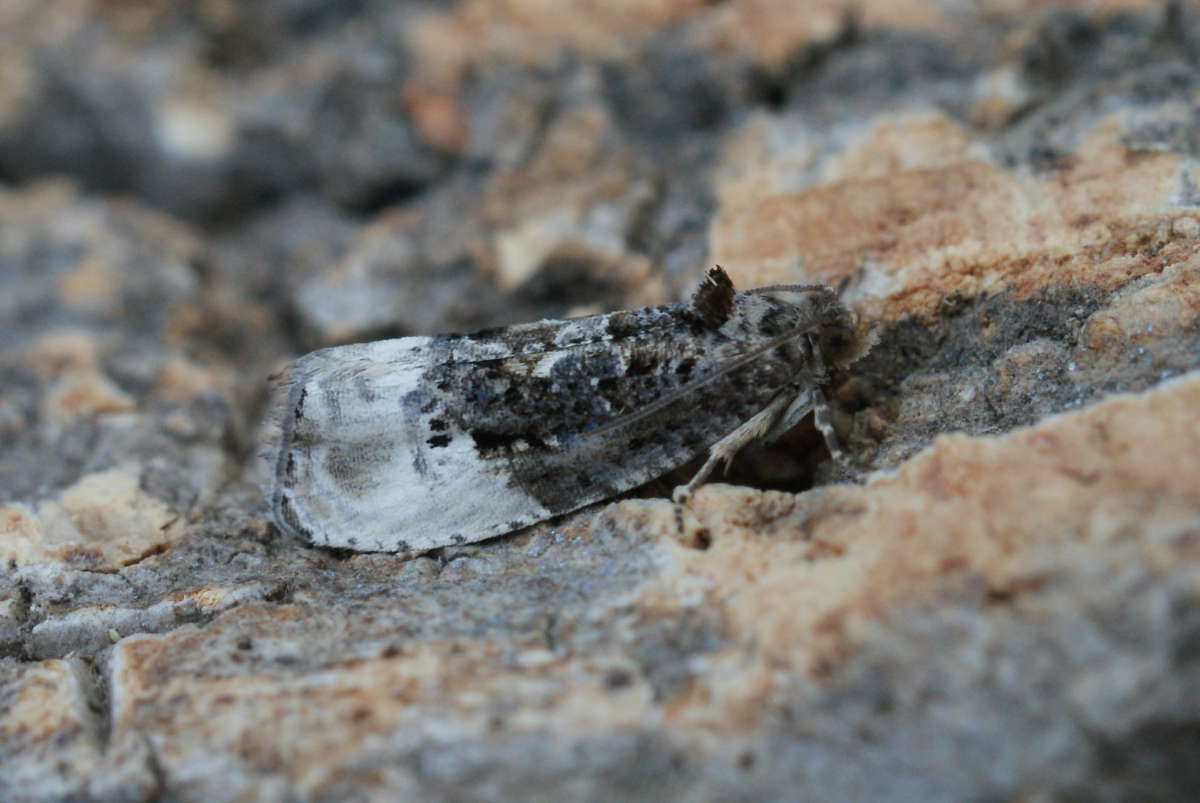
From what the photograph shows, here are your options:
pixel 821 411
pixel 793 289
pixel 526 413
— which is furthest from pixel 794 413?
pixel 526 413

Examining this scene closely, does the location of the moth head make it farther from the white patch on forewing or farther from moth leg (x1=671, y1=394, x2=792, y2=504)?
the white patch on forewing

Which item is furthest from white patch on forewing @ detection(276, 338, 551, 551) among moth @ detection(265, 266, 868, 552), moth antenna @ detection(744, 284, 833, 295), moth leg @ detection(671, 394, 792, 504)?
moth antenna @ detection(744, 284, 833, 295)

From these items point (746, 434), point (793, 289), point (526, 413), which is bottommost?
point (746, 434)

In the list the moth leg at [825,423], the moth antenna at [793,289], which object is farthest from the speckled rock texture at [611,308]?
the moth antenna at [793,289]

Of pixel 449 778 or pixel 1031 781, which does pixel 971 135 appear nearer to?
pixel 1031 781

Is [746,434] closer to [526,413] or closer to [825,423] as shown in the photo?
[825,423]

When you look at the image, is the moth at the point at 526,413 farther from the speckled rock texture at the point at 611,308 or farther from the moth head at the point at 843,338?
the speckled rock texture at the point at 611,308
